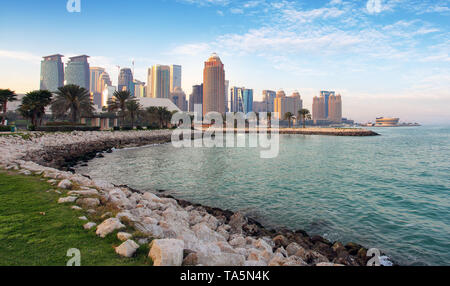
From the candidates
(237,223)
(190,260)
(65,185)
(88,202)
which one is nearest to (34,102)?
(65,185)

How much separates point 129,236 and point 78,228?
5.34 ft

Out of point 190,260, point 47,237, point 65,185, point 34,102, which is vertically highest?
point 34,102

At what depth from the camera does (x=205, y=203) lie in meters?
16.0

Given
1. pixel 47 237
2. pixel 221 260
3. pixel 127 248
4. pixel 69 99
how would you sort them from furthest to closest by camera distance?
pixel 69 99
pixel 47 237
pixel 221 260
pixel 127 248

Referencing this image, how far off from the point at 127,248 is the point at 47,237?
2223 mm

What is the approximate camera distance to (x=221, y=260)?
5.77 metres

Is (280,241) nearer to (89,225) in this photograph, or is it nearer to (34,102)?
(89,225)

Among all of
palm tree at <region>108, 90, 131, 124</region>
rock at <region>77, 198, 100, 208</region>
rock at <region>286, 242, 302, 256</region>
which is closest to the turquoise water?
rock at <region>286, 242, 302, 256</region>

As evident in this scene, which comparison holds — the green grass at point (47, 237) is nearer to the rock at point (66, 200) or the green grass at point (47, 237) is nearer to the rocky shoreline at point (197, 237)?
the rock at point (66, 200)

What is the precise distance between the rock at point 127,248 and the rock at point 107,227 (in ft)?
3.46

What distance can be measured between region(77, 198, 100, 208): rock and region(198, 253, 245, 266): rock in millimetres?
4954
